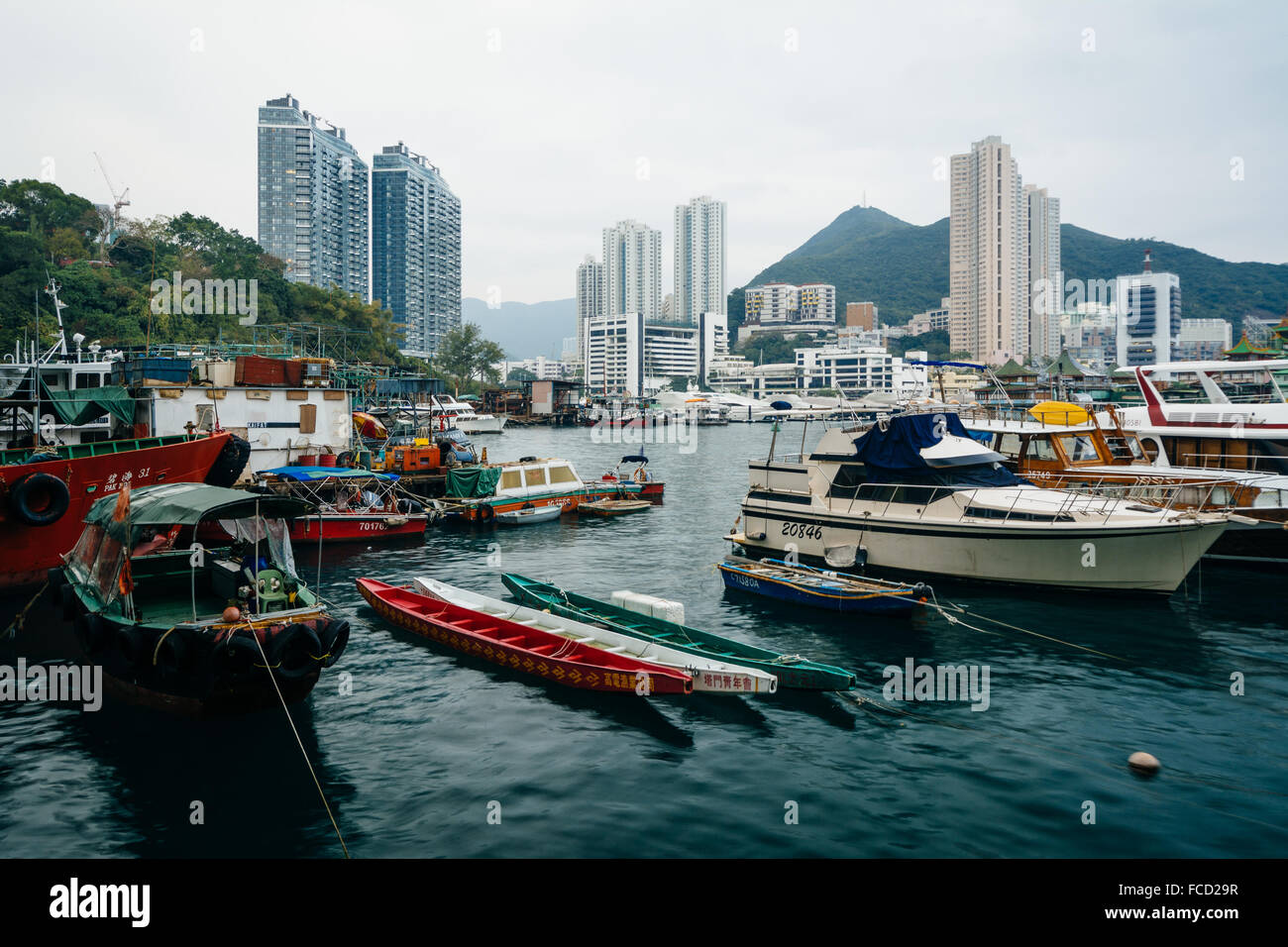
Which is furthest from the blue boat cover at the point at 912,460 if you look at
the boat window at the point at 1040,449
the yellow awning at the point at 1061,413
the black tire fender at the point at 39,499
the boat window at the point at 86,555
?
the black tire fender at the point at 39,499

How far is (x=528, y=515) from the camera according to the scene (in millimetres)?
34844

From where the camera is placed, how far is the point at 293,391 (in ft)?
115

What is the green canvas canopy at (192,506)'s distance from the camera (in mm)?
12992

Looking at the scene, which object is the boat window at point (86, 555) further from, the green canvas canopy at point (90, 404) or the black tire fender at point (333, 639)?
the green canvas canopy at point (90, 404)

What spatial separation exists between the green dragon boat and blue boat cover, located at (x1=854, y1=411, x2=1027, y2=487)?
9.38 metres

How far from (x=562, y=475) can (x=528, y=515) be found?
3.62 metres

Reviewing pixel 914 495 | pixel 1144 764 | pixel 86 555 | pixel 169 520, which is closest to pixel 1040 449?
pixel 914 495

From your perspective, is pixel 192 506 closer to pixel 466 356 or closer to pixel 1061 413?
pixel 1061 413

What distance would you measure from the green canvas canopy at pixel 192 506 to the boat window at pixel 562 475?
72.6 feet

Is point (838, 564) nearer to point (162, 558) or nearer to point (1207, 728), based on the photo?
point (1207, 728)

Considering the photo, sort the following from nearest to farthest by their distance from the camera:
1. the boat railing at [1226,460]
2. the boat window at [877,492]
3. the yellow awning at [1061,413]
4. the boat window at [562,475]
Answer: the boat window at [877,492]
the boat railing at [1226,460]
the yellow awning at [1061,413]
the boat window at [562,475]

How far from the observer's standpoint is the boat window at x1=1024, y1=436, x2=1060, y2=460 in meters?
27.8
